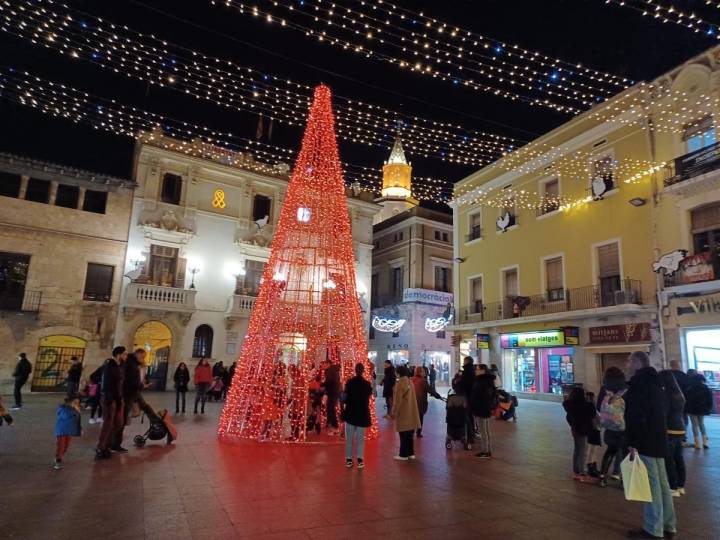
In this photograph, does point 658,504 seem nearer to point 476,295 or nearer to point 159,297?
point 476,295

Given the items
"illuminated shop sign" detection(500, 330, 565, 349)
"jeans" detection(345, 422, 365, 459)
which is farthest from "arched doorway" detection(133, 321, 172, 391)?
"jeans" detection(345, 422, 365, 459)

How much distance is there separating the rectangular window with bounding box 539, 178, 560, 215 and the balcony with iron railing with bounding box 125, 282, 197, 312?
634 inches

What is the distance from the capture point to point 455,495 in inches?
221

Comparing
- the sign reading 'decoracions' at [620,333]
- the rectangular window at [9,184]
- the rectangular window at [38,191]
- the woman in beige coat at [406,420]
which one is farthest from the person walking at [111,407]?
the rectangular window at [9,184]

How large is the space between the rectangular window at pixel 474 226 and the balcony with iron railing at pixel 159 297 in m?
14.1

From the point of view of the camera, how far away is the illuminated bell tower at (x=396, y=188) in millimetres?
44969

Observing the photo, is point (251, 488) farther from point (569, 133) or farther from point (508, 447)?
point (569, 133)

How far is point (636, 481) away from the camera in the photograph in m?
4.32

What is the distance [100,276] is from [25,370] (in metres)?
8.37

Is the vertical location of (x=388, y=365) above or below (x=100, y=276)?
below

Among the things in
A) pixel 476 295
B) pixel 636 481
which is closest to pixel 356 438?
pixel 636 481

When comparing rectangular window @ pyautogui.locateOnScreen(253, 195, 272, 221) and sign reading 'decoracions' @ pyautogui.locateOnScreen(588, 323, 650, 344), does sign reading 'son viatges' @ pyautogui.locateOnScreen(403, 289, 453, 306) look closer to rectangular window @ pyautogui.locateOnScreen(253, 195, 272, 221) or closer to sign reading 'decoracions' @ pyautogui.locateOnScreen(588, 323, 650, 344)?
rectangular window @ pyautogui.locateOnScreen(253, 195, 272, 221)

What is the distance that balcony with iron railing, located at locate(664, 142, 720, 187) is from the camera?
14.8m

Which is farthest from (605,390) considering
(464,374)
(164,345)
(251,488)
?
(164,345)
